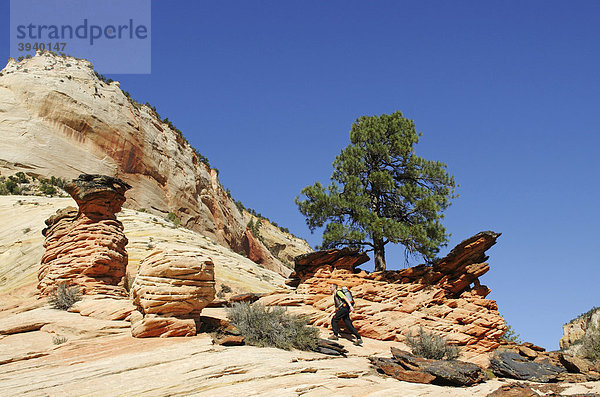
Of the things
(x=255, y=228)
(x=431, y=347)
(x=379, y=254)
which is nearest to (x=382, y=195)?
(x=379, y=254)

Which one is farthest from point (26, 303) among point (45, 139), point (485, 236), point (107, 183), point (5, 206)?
point (45, 139)

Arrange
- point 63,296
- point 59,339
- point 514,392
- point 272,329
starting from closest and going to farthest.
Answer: point 514,392, point 59,339, point 272,329, point 63,296

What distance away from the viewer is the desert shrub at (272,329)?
38.5ft

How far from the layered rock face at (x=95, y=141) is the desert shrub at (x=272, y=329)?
4039cm

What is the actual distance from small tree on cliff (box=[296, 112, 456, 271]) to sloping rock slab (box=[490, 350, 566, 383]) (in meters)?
6.50

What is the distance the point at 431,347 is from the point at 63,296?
1119 cm

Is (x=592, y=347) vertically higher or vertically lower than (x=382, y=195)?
lower

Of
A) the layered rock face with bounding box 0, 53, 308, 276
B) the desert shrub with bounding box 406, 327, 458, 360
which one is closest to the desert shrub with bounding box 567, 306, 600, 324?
the layered rock face with bounding box 0, 53, 308, 276

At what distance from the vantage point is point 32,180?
1758 inches

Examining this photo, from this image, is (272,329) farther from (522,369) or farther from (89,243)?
(89,243)

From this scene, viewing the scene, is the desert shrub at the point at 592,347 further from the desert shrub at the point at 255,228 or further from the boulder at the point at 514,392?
the desert shrub at the point at 255,228

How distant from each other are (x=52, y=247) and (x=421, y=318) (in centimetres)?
1363

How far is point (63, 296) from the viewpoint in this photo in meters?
14.1

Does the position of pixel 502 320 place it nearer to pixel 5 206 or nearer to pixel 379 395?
pixel 379 395
